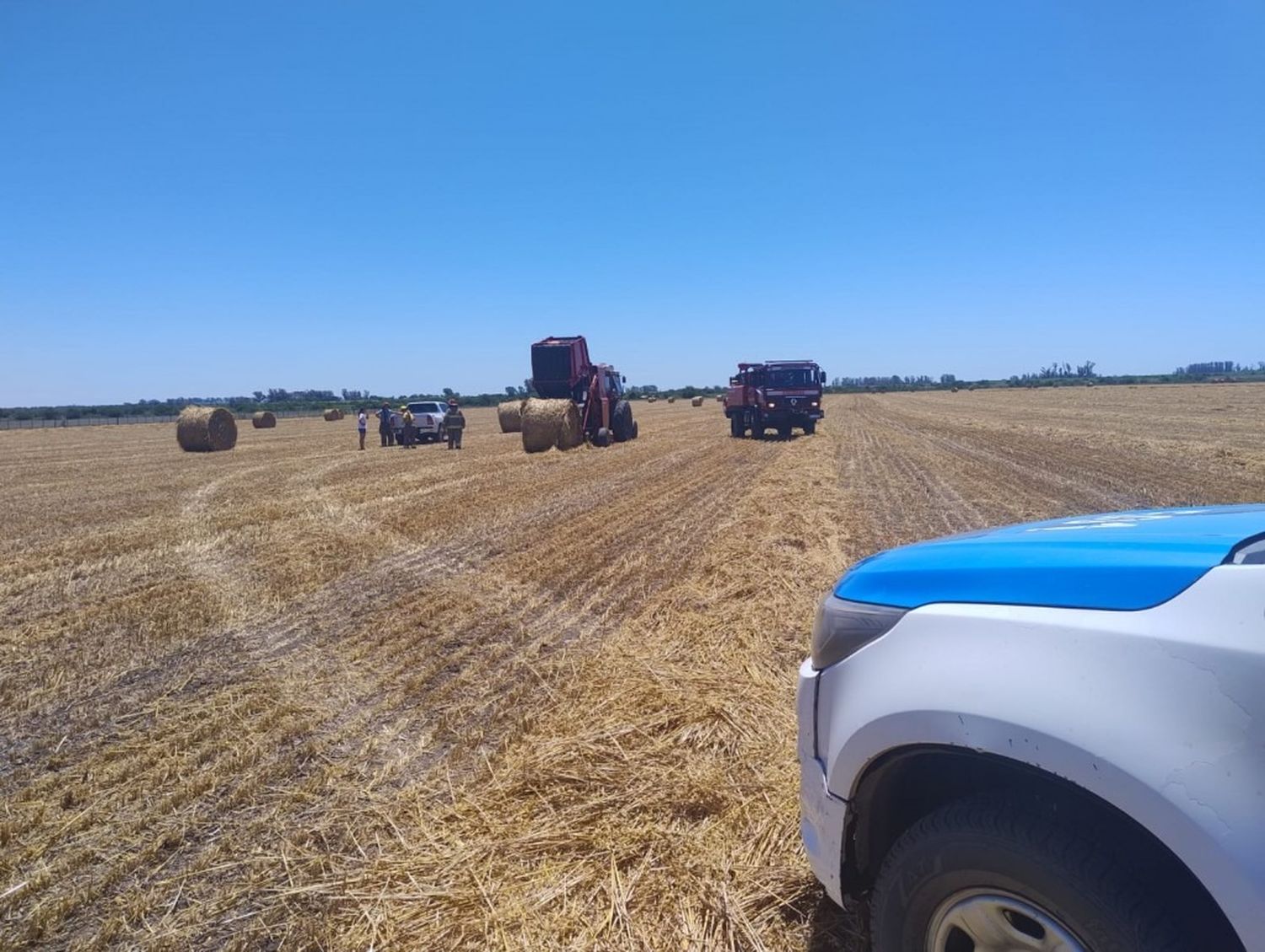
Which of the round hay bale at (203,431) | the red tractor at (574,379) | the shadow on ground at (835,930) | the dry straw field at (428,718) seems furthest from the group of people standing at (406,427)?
the shadow on ground at (835,930)

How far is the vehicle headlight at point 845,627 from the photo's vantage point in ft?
7.16

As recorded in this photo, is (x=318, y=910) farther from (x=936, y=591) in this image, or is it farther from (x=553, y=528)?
(x=553, y=528)

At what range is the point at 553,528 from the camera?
10.3m

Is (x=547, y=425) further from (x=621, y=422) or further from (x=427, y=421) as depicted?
(x=427, y=421)

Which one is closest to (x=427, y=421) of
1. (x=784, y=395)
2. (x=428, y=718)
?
(x=784, y=395)

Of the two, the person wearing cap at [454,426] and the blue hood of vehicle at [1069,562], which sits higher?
the blue hood of vehicle at [1069,562]

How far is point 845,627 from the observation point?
229 centimetres

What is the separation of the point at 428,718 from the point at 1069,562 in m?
3.83

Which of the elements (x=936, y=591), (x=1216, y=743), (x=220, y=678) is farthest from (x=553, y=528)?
(x=1216, y=743)

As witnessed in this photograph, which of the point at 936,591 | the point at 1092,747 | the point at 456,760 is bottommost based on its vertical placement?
the point at 456,760

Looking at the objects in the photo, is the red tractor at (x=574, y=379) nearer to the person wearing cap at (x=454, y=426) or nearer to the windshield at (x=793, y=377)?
the person wearing cap at (x=454, y=426)

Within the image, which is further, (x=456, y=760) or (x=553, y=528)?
(x=553, y=528)

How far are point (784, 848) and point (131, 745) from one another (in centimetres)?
372

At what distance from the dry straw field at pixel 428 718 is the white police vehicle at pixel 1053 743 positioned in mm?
901
